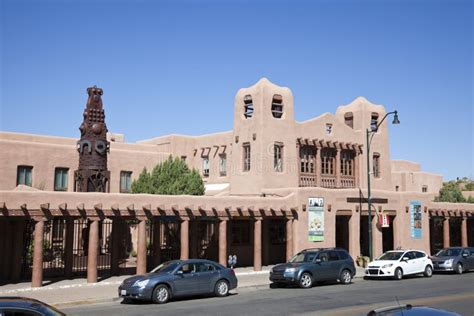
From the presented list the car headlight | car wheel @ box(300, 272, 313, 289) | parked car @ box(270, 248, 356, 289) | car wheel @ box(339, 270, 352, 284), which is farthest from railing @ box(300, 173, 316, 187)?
the car headlight

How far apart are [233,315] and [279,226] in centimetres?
2022

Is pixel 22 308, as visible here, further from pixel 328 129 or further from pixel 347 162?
pixel 347 162

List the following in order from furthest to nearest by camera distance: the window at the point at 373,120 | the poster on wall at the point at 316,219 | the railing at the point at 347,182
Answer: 1. the window at the point at 373,120
2. the railing at the point at 347,182
3. the poster on wall at the point at 316,219

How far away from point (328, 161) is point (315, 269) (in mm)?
16813

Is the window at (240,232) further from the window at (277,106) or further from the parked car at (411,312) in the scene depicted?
the parked car at (411,312)

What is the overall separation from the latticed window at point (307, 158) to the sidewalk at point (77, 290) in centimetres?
1204

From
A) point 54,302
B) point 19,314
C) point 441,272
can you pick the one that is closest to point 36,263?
point 54,302

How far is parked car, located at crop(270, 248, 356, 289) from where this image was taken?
21453mm

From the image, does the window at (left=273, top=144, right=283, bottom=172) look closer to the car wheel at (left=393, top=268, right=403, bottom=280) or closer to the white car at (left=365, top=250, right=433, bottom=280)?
the white car at (left=365, top=250, right=433, bottom=280)

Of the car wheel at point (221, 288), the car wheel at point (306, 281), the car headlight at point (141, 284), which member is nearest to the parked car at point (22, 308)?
the car headlight at point (141, 284)

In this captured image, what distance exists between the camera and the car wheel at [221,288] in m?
19.0

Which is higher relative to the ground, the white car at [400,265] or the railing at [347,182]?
the railing at [347,182]

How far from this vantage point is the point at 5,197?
2088 cm

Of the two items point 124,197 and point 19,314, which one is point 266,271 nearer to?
point 124,197
